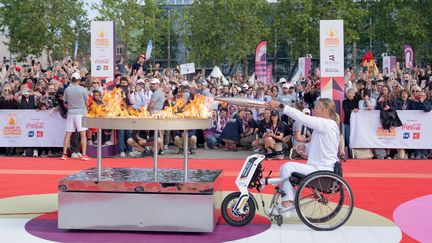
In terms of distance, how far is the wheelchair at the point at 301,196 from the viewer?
7.38 meters

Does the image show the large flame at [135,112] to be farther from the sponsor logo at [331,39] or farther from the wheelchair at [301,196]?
the sponsor logo at [331,39]

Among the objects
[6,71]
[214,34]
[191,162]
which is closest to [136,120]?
[191,162]

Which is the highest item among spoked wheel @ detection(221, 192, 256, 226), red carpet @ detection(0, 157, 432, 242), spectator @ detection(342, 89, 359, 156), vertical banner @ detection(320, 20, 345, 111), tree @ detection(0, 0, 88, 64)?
tree @ detection(0, 0, 88, 64)

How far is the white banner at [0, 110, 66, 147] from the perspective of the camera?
1659 cm

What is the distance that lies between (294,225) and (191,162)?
24.5ft

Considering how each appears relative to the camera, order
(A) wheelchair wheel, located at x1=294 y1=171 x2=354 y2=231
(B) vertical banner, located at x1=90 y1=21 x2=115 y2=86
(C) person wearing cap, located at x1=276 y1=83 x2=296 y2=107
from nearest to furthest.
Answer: (A) wheelchair wheel, located at x1=294 y1=171 x2=354 y2=231 → (B) vertical banner, located at x1=90 y1=21 x2=115 y2=86 → (C) person wearing cap, located at x1=276 y1=83 x2=296 y2=107

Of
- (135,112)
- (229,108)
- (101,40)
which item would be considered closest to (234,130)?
(229,108)

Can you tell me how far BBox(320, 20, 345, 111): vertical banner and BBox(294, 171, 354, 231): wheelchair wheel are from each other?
8170mm

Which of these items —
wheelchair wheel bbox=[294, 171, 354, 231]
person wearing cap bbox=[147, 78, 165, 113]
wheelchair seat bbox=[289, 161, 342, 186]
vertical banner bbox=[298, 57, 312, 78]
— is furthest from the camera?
vertical banner bbox=[298, 57, 312, 78]

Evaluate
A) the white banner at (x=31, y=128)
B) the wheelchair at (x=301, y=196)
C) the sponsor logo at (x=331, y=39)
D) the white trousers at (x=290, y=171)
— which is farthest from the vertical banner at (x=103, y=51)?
the white trousers at (x=290, y=171)

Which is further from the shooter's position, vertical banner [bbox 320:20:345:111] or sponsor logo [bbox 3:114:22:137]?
sponsor logo [bbox 3:114:22:137]

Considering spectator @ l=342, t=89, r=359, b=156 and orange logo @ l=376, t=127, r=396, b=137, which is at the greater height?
spectator @ l=342, t=89, r=359, b=156

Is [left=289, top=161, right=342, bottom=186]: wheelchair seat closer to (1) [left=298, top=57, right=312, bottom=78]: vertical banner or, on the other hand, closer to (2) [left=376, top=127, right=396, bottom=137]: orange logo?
(2) [left=376, top=127, right=396, bottom=137]: orange logo

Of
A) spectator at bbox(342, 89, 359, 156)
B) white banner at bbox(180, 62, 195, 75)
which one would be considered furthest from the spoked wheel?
white banner at bbox(180, 62, 195, 75)
